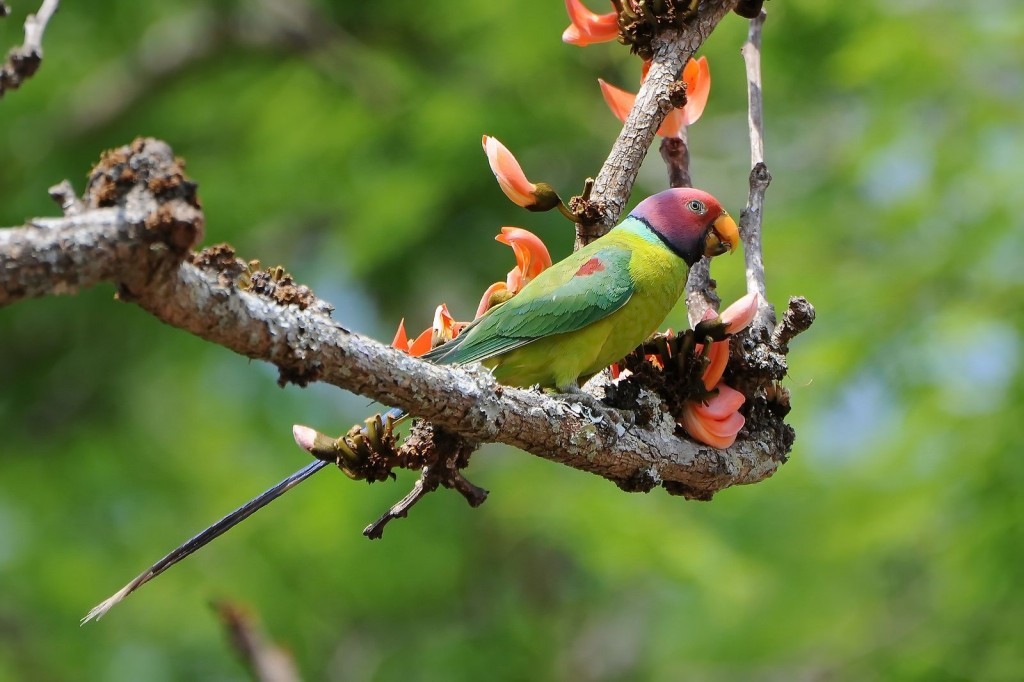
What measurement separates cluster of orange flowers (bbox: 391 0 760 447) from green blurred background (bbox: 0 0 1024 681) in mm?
3123

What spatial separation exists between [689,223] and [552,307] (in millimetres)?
673

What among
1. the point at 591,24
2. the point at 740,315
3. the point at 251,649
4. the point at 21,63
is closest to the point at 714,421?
the point at 740,315

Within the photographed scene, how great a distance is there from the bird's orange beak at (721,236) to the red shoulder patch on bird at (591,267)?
0.49 m

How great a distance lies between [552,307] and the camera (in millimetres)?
3230

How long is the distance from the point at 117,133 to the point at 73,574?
10.7ft

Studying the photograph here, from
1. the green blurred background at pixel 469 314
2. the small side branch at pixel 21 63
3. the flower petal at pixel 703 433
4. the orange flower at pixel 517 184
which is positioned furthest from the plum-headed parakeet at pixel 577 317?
the green blurred background at pixel 469 314

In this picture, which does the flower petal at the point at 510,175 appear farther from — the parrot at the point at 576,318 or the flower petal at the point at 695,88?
the flower petal at the point at 695,88

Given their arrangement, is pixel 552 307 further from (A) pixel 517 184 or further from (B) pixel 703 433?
(B) pixel 703 433

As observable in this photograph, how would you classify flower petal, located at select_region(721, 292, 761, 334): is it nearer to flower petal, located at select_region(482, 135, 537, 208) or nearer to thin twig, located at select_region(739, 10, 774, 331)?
thin twig, located at select_region(739, 10, 774, 331)

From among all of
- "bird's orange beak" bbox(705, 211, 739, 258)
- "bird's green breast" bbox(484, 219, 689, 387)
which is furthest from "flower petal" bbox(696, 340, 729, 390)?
"bird's orange beak" bbox(705, 211, 739, 258)

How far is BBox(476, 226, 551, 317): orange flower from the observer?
3.08 metres

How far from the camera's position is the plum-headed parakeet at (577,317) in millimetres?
3141

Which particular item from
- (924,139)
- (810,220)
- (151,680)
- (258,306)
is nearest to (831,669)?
(810,220)

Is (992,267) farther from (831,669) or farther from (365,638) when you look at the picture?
(365,638)
